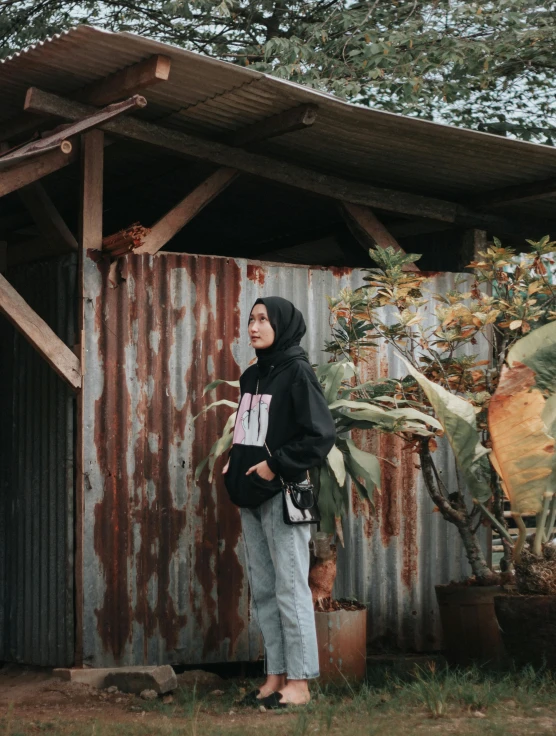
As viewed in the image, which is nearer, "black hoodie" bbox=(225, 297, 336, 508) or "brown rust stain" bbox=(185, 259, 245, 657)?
"black hoodie" bbox=(225, 297, 336, 508)

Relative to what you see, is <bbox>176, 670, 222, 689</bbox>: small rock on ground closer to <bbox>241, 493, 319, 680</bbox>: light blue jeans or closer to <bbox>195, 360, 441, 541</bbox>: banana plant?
<bbox>241, 493, 319, 680</bbox>: light blue jeans

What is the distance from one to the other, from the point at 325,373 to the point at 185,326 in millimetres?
1007

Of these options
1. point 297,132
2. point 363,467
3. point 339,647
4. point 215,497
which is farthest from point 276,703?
point 297,132

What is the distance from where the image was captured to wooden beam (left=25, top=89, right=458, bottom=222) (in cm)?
622

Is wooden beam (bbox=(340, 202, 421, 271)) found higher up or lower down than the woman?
higher up

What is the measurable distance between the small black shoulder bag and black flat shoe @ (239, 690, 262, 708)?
0.94 metres

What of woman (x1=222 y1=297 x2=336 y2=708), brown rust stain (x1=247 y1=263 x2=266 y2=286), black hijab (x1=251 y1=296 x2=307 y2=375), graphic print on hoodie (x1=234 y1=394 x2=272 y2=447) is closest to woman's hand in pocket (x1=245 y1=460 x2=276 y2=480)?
woman (x1=222 y1=297 x2=336 y2=708)

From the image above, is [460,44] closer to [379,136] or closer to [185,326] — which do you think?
[379,136]

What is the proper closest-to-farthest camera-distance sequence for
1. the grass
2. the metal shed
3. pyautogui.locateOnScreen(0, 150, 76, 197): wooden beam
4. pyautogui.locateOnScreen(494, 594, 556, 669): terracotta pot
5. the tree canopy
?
the grass, pyautogui.locateOnScreen(494, 594, 556, 669): terracotta pot, pyautogui.locateOnScreen(0, 150, 76, 197): wooden beam, the metal shed, the tree canopy

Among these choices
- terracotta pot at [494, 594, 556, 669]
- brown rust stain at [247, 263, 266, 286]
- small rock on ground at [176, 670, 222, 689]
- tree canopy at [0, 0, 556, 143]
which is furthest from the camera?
tree canopy at [0, 0, 556, 143]

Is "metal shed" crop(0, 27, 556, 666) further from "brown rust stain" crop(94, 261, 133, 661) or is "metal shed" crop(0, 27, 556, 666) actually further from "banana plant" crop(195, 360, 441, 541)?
"banana plant" crop(195, 360, 441, 541)

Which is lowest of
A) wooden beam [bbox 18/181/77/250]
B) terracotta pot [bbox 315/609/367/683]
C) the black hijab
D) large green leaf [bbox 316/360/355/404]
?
terracotta pot [bbox 315/609/367/683]

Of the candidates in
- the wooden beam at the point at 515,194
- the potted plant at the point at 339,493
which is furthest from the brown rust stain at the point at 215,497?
the wooden beam at the point at 515,194

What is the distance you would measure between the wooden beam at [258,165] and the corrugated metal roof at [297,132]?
2.4 inches
